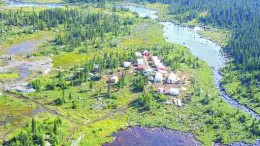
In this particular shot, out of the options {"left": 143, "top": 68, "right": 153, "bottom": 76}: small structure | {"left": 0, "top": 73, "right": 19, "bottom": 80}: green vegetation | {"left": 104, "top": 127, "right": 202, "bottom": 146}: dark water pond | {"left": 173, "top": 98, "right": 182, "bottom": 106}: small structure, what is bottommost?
{"left": 104, "top": 127, "right": 202, "bottom": 146}: dark water pond

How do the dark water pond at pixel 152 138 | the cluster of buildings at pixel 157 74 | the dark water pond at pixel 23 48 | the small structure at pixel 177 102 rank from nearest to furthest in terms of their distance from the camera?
1. the dark water pond at pixel 152 138
2. the small structure at pixel 177 102
3. the cluster of buildings at pixel 157 74
4. the dark water pond at pixel 23 48

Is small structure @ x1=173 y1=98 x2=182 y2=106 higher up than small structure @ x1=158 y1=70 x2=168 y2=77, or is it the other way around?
small structure @ x1=158 y1=70 x2=168 y2=77

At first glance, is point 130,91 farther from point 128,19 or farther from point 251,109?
point 128,19

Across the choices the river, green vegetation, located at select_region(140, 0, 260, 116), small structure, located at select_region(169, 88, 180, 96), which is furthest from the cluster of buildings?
green vegetation, located at select_region(140, 0, 260, 116)

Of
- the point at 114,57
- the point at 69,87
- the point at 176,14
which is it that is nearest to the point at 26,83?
the point at 69,87

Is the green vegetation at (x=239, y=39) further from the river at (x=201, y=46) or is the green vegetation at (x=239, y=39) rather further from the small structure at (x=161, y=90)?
the small structure at (x=161, y=90)

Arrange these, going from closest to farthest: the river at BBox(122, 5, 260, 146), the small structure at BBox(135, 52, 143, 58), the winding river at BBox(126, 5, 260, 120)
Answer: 1. the river at BBox(122, 5, 260, 146)
2. the winding river at BBox(126, 5, 260, 120)
3. the small structure at BBox(135, 52, 143, 58)

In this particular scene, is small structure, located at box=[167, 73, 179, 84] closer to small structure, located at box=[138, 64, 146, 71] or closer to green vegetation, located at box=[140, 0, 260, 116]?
small structure, located at box=[138, 64, 146, 71]

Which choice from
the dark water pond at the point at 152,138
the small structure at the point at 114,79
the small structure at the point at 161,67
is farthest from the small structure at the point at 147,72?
the dark water pond at the point at 152,138
